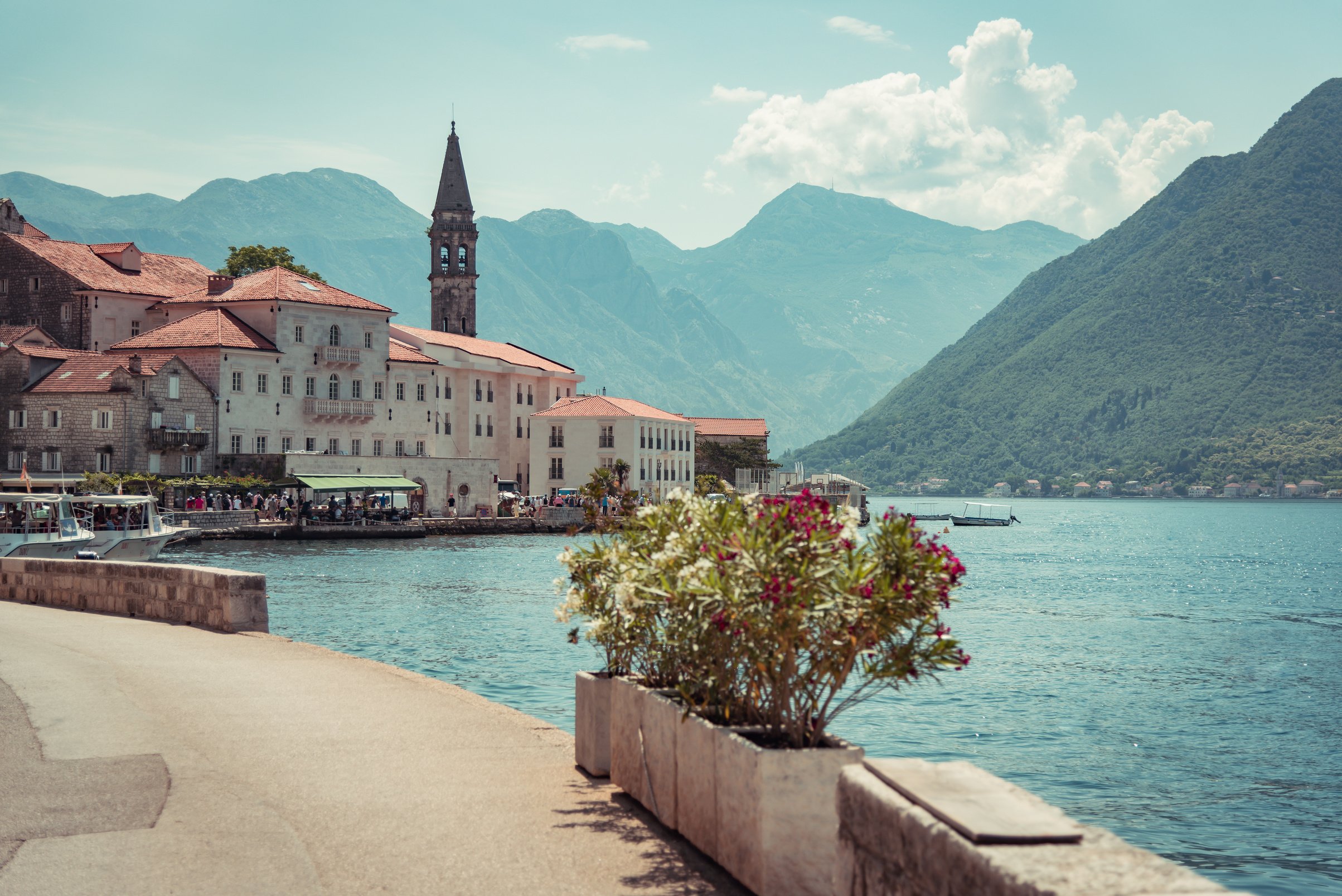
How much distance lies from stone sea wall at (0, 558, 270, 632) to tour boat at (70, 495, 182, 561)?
2850 centimetres

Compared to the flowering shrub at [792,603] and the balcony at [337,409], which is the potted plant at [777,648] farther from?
the balcony at [337,409]

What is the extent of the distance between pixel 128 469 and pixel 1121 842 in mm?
72326

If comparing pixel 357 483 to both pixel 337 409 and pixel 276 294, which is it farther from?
pixel 276 294

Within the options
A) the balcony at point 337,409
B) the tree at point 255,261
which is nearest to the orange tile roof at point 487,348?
the tree at point 255,261

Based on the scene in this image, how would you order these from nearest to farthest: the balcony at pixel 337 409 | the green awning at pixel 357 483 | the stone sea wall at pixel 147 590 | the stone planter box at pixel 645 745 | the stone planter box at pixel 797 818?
the stone planter box at pixel 797 818 < the stone planter box at pixel 645 745 < the stone sea wall at pixel 147 590 < the green awning at pixel 357 483 < the balcony at pixel 337 409

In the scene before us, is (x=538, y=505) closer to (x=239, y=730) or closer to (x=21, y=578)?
(x=21, y=578)

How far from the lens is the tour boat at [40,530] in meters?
47.2

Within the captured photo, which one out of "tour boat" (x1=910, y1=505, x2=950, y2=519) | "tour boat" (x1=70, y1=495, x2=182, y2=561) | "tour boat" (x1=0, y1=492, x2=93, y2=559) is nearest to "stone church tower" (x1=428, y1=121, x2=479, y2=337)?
"tour boat" (x1=910, y1=505, x2=950, y2=519)

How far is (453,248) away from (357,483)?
4630 cm

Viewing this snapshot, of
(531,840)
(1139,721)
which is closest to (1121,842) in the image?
(531,840)

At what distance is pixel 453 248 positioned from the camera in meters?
121

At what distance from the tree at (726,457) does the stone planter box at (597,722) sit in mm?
120474

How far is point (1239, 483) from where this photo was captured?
187125 mm

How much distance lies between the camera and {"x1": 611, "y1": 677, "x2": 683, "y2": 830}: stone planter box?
8.61 m
